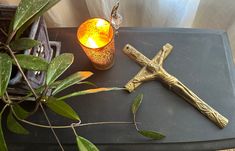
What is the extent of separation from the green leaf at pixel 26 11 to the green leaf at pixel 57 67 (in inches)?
3.9

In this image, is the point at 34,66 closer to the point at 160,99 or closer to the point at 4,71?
the point at 4,71

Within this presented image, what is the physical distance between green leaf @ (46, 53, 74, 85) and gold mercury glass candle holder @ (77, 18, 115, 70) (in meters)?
0.13

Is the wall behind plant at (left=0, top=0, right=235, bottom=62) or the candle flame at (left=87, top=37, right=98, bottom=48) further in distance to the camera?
the wall behind plant at (left=0, top=0, right=235, bottom=62)

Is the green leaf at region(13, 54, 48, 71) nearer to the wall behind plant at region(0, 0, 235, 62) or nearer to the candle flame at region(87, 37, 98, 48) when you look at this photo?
the candle flame at region(87, 37, 98, 48)

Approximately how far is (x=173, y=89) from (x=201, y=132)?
0.12m

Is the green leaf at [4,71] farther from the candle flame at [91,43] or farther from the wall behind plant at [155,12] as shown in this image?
the wall behind plant at [155,12]

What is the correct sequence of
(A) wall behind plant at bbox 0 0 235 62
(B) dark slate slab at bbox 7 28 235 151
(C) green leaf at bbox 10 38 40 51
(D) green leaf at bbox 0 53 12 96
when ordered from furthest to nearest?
(A) wall behind plant at bbox 0 0 235 62 → (B) dark slate slab at bbox 7 28 235 151 → (C) green leaf at bbox 10 38 40 51 → (D) green leaf at bbox 0 53 12 96

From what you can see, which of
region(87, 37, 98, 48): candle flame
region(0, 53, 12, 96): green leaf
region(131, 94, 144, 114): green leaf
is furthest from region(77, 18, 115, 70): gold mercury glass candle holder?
region(0, 53, 12, 96): green leaf

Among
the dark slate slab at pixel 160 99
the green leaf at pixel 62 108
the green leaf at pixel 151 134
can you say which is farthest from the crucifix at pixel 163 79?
the green leaf at pixel 62 108

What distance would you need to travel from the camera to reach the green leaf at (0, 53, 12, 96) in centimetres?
56

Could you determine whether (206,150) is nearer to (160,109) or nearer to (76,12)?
(160,109)

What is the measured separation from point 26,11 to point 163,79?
0.38 meters

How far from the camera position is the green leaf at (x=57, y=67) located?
2.09ft

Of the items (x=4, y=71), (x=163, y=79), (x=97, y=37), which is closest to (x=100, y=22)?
(x=97, y=37)
